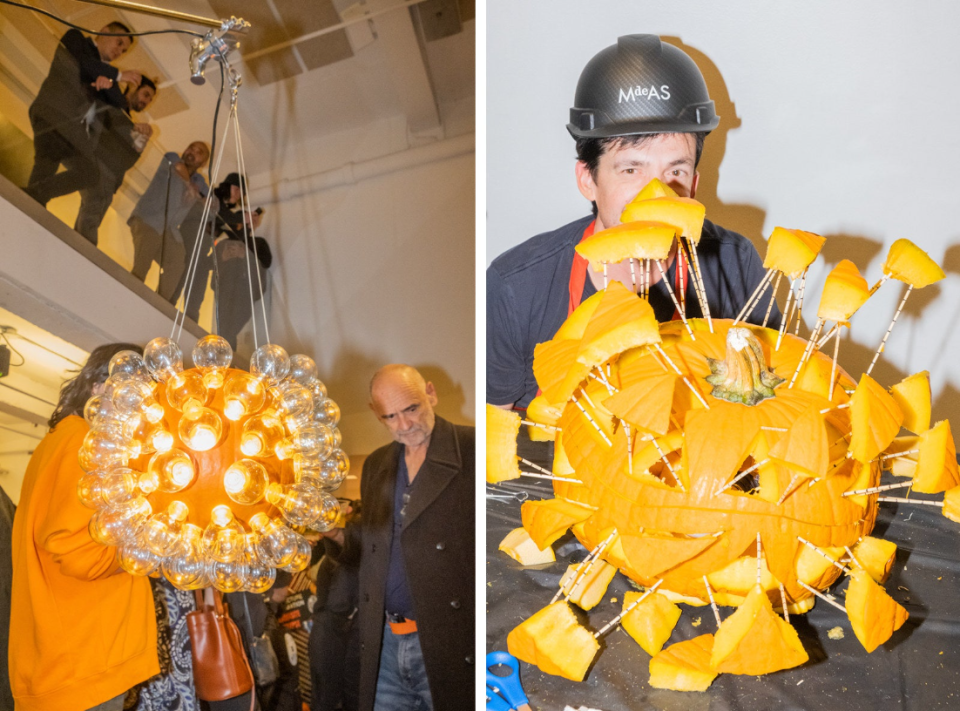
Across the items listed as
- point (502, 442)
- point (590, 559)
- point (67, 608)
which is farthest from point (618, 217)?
point (67, 608)

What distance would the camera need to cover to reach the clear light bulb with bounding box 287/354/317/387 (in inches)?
44.3

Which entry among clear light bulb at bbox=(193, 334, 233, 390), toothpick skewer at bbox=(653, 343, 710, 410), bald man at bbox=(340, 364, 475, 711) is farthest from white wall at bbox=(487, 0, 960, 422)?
toothpick skewer at bbox=(653, 343, 710, 410)

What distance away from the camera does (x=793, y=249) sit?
0.75m

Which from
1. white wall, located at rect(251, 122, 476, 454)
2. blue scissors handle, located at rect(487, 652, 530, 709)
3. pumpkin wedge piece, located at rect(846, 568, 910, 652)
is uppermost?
white wall, located at rect(251, 122, 476, 454)

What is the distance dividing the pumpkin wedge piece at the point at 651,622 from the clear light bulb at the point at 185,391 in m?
0.62

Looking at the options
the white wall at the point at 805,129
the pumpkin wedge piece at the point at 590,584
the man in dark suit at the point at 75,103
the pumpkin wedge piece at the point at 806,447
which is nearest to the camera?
the pumpkin wedge piece at the point at 806,447

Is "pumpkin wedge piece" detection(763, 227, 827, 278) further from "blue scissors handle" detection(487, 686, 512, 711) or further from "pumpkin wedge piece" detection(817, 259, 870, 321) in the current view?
"blue scissors handle" detection(487, 686, 512, 711)

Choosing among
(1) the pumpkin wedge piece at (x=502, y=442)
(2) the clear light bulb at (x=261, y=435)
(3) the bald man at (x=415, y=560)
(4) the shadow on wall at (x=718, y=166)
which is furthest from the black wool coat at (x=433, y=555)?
(4) the shadow on wall at (x=718, y=166)

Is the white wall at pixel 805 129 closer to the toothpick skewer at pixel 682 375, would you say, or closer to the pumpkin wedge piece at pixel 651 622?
the toothpick skewer at pixel 682 375

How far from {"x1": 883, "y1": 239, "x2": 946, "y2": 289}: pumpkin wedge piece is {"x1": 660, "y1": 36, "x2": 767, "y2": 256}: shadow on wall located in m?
0.54

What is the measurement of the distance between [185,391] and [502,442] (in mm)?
→ 449

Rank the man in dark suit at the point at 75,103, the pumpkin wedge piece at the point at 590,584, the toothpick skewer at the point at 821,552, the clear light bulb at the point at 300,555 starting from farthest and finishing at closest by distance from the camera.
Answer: the man in dark suit at the point at 75,103 < the clear light bulb at the point at 300,555 < the pumpkin wedge piece at the point at 590,584 < the toothpick skewer at the point at 821,552

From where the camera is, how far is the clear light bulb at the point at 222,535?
94 centimetres

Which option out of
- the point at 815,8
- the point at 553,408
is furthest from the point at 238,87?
the point at 815,8
